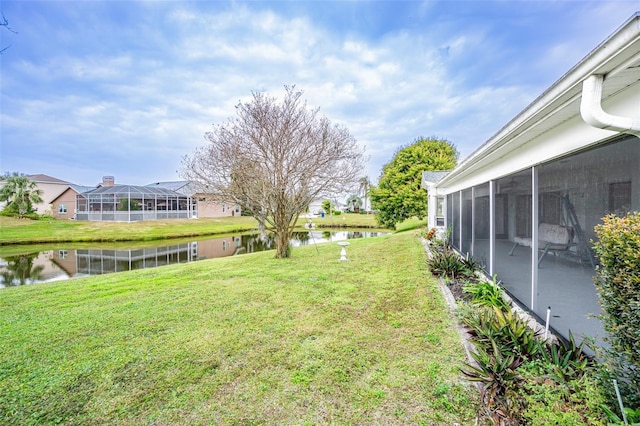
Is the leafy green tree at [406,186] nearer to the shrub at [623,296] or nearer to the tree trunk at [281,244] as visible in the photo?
the tree trunk at [281,244]

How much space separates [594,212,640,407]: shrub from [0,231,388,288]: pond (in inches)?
406

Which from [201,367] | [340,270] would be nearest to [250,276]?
[340,270]

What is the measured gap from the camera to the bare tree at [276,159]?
9586 mm

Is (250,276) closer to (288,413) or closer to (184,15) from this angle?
(288,413)

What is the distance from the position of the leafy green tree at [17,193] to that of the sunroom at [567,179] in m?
36.7

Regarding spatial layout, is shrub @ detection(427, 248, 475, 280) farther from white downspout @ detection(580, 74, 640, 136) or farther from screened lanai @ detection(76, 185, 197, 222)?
screened lanai @ detection(76, 185, 197, 222)

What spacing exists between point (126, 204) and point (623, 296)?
1233 inches

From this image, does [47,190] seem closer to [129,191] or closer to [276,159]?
[129,191]

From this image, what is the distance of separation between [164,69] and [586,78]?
60.0 ft

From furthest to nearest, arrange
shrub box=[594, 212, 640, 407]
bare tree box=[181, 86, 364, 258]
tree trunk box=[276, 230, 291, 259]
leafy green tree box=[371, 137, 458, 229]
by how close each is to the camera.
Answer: leafy green tree box=[371, 137, 458, 229] < tree trunk box=[276, 230, 291, 259] < bare tree box=[181, 86, 364, 258] < shrub box=[594, 212, 640, 407]

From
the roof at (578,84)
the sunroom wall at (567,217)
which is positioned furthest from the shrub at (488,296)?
the roof at (578,84)

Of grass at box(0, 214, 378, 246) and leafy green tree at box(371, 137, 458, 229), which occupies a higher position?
→ leafy green tree at box(371, 137, 458, 229)

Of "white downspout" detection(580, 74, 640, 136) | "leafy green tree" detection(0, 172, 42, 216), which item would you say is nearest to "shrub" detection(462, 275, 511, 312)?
"white downspout" detection(580, 74, 640, 136)

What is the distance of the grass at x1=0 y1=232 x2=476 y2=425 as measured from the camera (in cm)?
237
